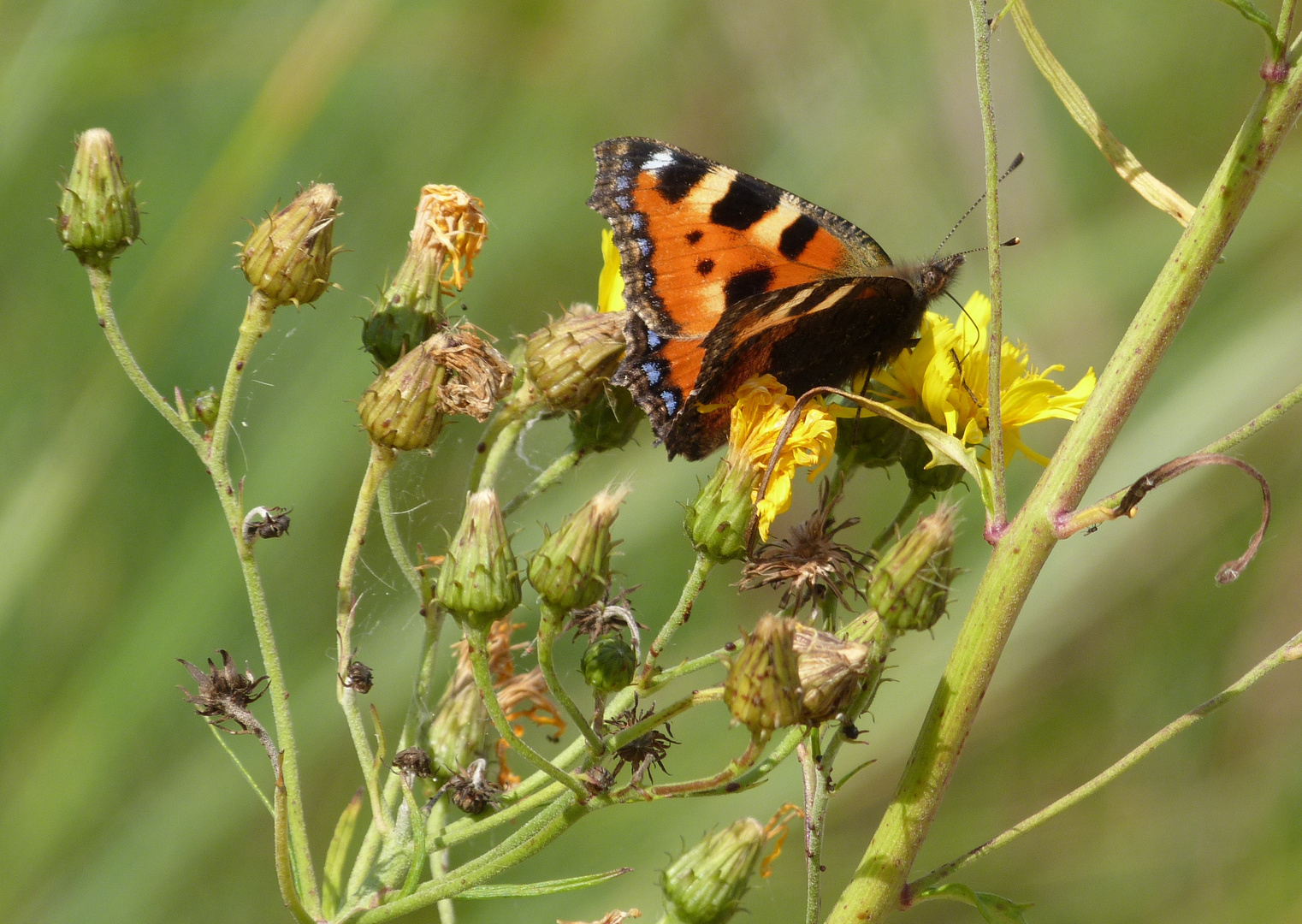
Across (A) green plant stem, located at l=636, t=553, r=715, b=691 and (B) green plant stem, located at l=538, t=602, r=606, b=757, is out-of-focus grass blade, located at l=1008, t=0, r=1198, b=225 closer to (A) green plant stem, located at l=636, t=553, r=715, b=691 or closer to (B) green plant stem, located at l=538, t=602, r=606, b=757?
(A) green plant stem, located at l=636, t=553, r=715, b=691

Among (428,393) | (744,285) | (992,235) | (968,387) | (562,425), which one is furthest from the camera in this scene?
(562,425)

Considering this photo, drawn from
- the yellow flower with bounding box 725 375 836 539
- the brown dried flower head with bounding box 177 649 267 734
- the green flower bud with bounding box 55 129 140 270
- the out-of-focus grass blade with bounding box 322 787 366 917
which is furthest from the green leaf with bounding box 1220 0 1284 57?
the green flower bud with bounding box 55 129 140 270

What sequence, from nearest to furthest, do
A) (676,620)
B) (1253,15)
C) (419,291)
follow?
(1253,15) → (676,620) → (419,291)

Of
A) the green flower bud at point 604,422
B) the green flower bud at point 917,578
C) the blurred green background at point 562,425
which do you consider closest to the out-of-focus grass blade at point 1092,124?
the green flower bud at point 917,578

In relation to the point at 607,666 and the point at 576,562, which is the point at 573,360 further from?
the point at 607,666

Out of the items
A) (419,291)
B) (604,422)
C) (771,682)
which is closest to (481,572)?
(771,682)

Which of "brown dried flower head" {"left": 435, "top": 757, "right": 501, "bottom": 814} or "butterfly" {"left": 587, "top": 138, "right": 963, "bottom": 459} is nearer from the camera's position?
"brown dried flower head" {"left": 435, "top": 757, "right": 501, "bottom": 814}

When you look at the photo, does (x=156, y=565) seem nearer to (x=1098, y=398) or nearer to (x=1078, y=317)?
(x=1098, y=398)
